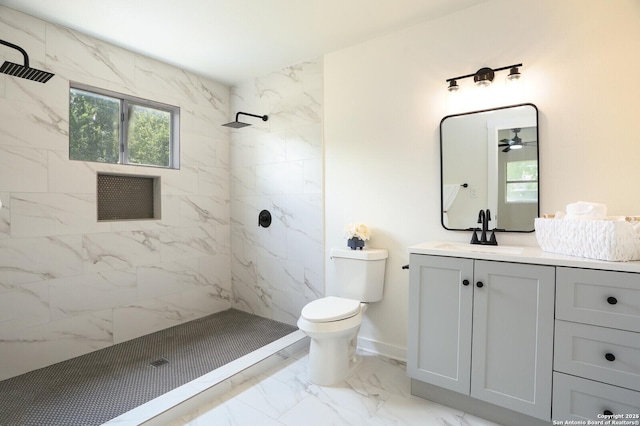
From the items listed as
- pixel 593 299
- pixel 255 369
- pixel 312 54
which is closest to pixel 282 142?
pixel 312 54

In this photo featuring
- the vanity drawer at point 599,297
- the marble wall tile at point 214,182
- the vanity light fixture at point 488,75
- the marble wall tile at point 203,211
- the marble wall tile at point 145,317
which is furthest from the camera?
the marble wall tile at point 214,182

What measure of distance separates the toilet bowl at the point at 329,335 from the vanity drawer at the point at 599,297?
1131mm

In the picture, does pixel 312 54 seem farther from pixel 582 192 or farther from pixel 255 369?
pixel 255 369

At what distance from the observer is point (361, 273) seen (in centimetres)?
250

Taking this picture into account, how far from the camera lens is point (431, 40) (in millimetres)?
2342

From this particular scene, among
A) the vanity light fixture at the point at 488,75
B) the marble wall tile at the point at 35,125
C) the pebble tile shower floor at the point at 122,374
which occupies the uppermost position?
the vanity light fixture at the point at 488,75

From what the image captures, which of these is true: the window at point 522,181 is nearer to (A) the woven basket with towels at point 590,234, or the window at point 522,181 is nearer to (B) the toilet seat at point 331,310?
(A) the woven basket with towels at point 590,234

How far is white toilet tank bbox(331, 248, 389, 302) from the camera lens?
2486 millimetres

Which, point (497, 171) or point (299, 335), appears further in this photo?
point (299, 335)

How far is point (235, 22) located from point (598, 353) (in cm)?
281

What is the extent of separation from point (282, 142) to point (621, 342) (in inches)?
105

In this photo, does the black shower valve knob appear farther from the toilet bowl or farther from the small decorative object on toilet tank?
the toilet bowl

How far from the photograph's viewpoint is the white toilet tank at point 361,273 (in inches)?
97.9

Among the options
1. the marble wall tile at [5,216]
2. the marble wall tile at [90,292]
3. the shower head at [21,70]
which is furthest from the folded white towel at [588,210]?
the marble wall tile at [5,216]
